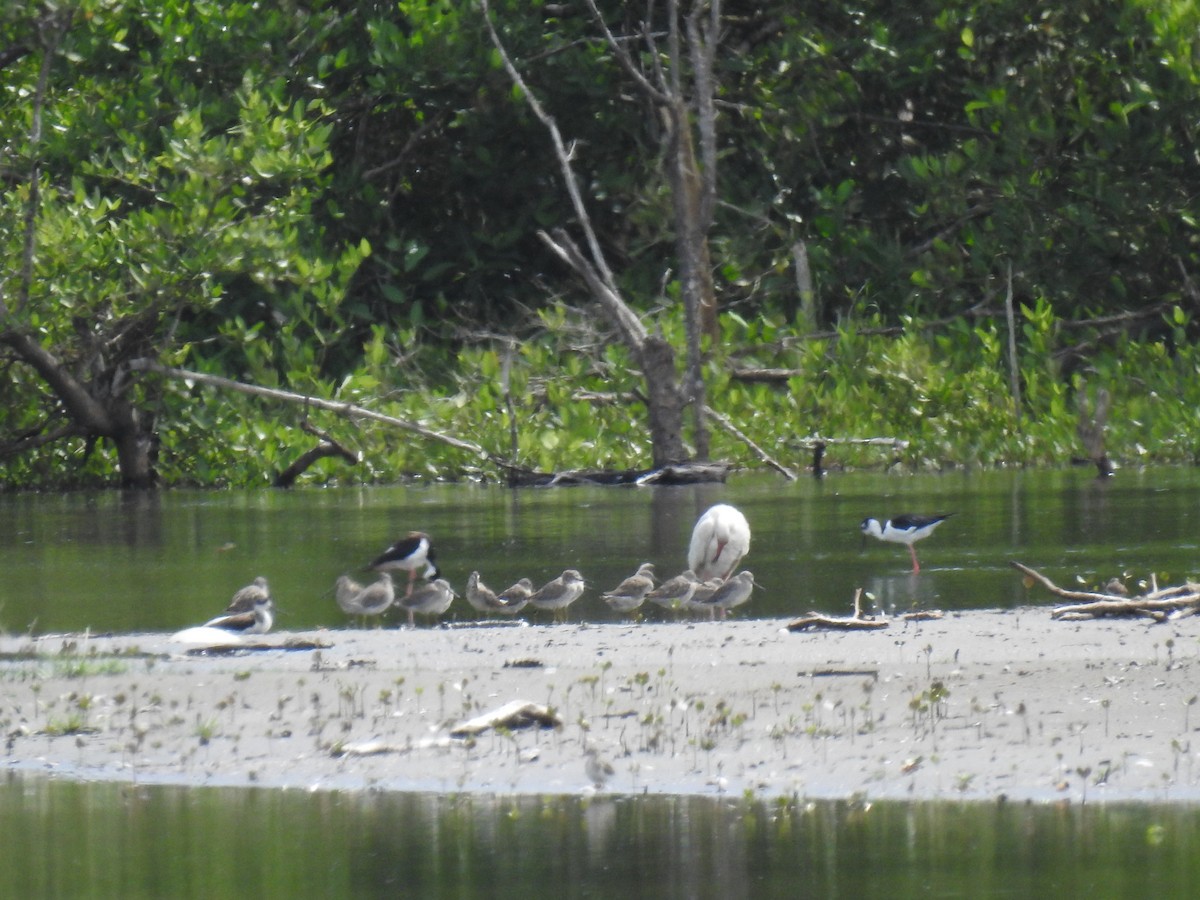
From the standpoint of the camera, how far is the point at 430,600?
12391 millimetres

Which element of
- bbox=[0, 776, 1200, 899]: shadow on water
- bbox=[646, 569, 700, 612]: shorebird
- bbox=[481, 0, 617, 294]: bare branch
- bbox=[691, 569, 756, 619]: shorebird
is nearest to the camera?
bbox=[0, 776, 1200, 899]: shadow on water

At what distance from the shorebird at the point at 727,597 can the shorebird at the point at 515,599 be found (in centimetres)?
94

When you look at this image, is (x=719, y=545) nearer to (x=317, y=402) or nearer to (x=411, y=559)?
(x=411, y=559)

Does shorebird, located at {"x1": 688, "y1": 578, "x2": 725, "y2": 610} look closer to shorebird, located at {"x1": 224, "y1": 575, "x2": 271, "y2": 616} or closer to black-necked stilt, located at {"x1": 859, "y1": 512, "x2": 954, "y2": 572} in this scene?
black-necked stilt, located at {"x1": 859, "y1": 512, "x2": 954, "y2": 572}

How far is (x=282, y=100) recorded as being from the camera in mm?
28531

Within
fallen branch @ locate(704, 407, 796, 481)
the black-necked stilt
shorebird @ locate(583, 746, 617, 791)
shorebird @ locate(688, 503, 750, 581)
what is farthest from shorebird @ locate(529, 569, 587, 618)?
fallen branch @ locate(704, 407, 796, 481)

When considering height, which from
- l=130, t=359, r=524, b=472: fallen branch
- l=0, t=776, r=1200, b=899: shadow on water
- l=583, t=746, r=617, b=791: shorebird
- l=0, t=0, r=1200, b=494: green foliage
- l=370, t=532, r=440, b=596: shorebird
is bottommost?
l=0, t=776, r=1200, b=899: shadow on water

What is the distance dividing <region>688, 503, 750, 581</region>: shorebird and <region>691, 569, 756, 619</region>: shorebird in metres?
1.33

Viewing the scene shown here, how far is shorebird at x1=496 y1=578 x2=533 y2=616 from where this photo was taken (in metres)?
12.3

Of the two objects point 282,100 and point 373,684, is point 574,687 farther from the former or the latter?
point 282,100

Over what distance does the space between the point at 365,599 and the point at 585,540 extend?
4930 mm

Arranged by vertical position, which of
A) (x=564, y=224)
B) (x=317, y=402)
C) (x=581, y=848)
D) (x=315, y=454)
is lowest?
(x=581, y=848)

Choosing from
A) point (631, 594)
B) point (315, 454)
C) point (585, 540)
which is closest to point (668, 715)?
point (631, 594)

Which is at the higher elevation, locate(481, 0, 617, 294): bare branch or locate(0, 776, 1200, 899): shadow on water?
locate(481, 0, 617, 294): bare branch
